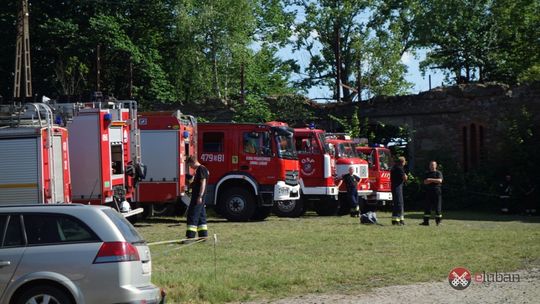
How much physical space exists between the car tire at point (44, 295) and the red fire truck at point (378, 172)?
20.8 metres

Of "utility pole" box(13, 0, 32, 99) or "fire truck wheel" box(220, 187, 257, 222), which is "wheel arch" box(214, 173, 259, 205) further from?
"utility pole" box(13, 0, 32, 99)

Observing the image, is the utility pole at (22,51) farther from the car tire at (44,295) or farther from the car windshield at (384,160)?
the car tire at (44,295)

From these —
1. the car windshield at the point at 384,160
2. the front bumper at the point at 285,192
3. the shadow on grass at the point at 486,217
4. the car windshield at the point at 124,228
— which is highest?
the car windshield at the point at 384,160

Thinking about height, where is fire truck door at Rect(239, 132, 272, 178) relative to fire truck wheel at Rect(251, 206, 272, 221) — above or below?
above

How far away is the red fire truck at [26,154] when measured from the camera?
1502 centimetres

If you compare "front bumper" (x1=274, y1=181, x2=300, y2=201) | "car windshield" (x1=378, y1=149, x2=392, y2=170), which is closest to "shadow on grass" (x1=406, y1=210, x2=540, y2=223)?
"car windshield" (x1=378, y1=149, x2=392, y2=170)

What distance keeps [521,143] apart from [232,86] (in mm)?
21591

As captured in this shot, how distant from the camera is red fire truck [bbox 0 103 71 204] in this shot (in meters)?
15.0

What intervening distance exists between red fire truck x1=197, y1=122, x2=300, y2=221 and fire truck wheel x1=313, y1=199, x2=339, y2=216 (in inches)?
151

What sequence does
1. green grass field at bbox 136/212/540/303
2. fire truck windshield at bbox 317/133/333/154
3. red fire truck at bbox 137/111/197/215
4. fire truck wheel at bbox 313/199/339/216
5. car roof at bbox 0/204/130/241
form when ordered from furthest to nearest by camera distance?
fire truck wheel at bbox 313/199/339/216 < fire truck windshield at bbox 317/133/333/154 < red fire truck at bbox 137/111/197/215 < green grass field at bbox 136/212/540/303 < car roof at bbox 0/204/130/241

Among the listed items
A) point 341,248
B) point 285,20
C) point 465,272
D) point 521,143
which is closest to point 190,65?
point 285,20

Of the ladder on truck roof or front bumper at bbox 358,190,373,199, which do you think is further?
front bumper at bbox 358,190,373,199

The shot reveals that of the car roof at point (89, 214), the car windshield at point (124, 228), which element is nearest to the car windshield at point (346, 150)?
the car windshield at point (124, 228)

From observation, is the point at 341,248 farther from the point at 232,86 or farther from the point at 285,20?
the point at 285,20
